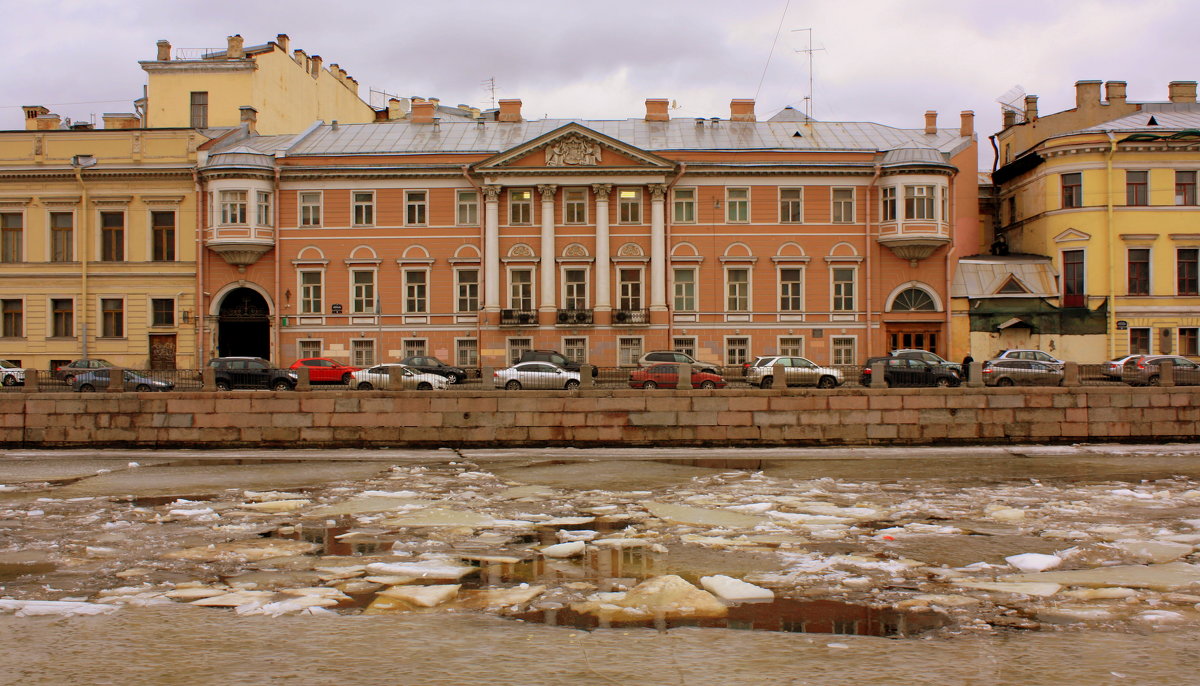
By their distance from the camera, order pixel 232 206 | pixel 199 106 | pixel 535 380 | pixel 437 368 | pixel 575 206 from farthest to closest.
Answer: pixel 199 106 → pixel 575 206 → pixel 232 206 → pixel 437 368 → pixel 535 380

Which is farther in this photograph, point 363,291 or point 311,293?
point 363,291

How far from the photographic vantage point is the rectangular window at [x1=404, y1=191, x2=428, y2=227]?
40250 mm

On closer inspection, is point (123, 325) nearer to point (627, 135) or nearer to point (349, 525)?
point (627, 135)

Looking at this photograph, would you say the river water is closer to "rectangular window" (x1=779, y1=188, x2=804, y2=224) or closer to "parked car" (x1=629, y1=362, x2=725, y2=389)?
"parked car" (x1=629, y1=362, x2=725, y2=389)

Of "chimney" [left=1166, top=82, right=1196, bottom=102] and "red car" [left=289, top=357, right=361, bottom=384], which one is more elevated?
"chimney" [left=1166, top=82, right=1196, bottom=102]

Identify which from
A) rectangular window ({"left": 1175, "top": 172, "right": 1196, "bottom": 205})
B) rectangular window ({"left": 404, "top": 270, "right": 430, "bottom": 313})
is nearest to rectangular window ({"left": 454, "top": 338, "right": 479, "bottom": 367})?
rectangular window ({"left": 404, "top": 270, "right": 430, "bottom": 313})

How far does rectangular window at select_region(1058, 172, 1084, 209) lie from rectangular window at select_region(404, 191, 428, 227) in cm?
2526

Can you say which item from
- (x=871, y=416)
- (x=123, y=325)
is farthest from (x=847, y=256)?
(x=123, y=325)

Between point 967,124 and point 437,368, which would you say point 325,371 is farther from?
point 967,124

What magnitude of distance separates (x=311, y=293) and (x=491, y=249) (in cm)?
737

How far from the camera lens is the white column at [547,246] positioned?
39688 millimetres

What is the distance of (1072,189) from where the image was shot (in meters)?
40.2

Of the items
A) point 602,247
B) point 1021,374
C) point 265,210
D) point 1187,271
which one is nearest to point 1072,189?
point 1187,271

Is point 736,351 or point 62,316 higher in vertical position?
point 62,316
